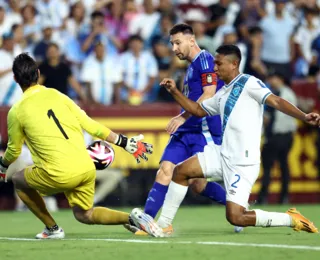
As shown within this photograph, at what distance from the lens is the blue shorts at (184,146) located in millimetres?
11547

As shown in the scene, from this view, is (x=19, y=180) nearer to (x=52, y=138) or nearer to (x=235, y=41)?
(x=52, y=138)

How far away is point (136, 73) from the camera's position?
61.4ft

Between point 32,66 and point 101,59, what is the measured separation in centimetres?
820

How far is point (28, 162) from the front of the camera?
17438mm

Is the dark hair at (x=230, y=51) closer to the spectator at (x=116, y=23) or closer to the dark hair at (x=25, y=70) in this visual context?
the dark hair at (x=25, y=70)

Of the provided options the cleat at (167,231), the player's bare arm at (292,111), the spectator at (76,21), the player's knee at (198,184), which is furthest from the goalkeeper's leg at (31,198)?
the spectator at (76,21)

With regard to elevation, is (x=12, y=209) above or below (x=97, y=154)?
below

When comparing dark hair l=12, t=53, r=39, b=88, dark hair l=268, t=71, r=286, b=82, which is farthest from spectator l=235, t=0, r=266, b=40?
dark hair l=12, t=53, r=39, b=88

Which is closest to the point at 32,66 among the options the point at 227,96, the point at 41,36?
the point at 227,96

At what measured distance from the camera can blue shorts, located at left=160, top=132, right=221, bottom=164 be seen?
11.5 m

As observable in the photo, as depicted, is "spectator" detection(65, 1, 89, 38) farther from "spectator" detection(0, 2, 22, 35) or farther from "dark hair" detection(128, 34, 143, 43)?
"dark hair" detection(128, 34, 143, 43)

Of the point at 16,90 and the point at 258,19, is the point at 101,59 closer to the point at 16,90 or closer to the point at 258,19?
the point at 16,90

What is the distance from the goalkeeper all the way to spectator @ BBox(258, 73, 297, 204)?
27.0 feet

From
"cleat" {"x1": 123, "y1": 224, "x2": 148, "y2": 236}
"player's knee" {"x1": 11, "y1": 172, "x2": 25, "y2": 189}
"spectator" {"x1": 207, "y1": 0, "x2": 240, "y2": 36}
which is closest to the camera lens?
"player's knee" {"x1": 11, "y1": 172, "x2": 25, "y2": 189}
